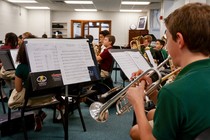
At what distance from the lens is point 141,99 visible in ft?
4.27

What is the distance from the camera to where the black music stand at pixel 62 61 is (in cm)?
227

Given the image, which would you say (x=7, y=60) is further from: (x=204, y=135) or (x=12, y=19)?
(x=12, y=19)

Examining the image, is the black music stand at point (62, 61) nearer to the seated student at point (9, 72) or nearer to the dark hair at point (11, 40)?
the seated student at point (9, 72)

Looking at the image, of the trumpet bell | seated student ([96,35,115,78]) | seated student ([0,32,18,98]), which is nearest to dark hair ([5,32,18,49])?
seated student ([0,32,18,98])

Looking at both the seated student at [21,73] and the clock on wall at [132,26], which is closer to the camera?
the seated student at [21,73]

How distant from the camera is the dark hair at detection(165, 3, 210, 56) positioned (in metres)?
1.01

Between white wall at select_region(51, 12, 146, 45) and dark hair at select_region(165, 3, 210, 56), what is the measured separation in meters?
12.1

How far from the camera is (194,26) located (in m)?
1.02

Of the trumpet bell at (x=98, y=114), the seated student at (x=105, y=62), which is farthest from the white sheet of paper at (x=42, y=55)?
the seated student at (x=105, y=62)

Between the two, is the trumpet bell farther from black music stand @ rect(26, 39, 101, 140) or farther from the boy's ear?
the boy's ear

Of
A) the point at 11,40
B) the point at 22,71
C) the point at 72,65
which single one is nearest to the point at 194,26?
the point at 72,65

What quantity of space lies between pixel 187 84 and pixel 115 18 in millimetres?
12376

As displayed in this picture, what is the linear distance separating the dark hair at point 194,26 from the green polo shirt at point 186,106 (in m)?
→ 0.13

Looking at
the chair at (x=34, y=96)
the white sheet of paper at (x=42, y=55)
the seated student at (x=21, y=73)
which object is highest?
the white sheet of paper at (x=42, y=55)
